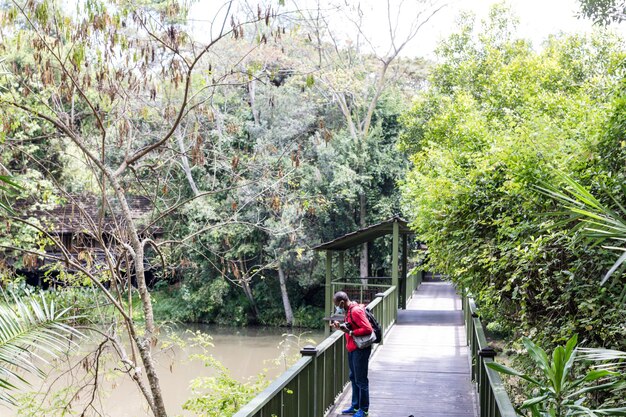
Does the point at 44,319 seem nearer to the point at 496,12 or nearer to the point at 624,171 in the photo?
the point at 624,171

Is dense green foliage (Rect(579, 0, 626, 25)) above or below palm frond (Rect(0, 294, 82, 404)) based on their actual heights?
above

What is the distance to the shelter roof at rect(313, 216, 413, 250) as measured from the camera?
19297 mm

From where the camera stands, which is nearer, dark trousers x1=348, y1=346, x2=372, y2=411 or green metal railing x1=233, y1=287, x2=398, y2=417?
green metal railing x1=233, y1=287, x2=398, y2=417

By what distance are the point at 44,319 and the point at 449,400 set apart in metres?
6.80

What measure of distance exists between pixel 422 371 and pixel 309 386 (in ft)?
16.8

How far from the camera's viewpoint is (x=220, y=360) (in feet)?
92.9

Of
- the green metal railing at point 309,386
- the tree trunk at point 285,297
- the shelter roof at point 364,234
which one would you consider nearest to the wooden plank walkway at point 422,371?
the green metal railing at point 309,386

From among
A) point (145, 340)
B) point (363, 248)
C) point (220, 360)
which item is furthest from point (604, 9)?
point (363, 248)

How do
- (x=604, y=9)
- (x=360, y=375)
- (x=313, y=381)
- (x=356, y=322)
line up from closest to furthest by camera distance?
1. (x=313, y=381)
2. (x=356, y=322)
3. (x=360, y=375)
4. (x=604, y=9)

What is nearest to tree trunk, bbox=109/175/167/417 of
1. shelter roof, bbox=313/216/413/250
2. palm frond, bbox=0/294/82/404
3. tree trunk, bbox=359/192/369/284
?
palm frond, bbox=0/294/82/404

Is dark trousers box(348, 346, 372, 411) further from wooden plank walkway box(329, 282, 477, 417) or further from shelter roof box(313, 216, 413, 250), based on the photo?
shelter roof box(313, 216, 413, 250)

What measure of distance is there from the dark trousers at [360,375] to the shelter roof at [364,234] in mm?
10930

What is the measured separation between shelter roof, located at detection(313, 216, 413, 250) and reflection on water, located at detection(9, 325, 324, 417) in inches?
110

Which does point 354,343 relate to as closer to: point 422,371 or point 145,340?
point 145,340
